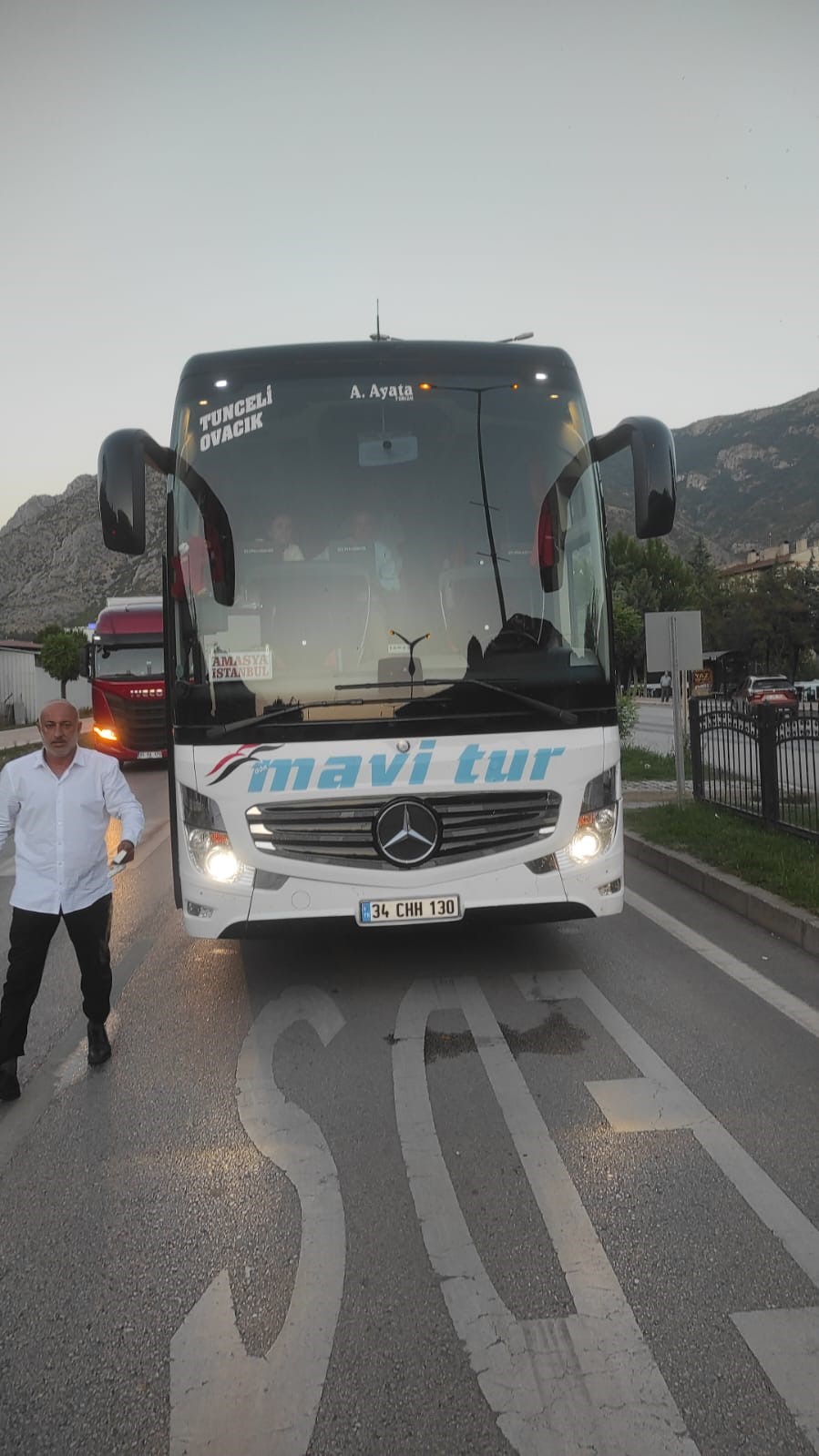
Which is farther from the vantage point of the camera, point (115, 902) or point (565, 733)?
point (115, 902)

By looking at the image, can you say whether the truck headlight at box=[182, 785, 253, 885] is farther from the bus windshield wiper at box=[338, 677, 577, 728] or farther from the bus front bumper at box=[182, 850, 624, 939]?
the bus windshield wiper at box=[338, 677, 577, 728]

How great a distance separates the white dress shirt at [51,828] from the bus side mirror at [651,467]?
306 cm

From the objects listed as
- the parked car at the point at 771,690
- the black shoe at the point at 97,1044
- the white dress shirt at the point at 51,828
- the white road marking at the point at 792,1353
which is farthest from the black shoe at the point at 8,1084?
the parked car at the point at 771,690

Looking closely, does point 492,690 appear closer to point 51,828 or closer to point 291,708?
point 291,708

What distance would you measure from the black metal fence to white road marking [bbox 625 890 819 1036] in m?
2.48

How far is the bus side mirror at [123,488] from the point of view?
18.3 ft

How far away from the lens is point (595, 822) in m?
5.85

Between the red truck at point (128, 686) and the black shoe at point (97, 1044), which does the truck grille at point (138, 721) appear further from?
the black shoe at point (97, 1044)

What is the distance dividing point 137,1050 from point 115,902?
14.1 ft

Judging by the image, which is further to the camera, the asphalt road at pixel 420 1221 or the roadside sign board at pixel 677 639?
the roadside sign board at pixel 677 639

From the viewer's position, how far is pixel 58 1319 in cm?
294

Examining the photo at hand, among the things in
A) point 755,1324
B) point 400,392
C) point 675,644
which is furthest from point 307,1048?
point 675,644

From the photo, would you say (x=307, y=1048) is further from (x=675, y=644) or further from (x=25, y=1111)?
(x=675, y=644)

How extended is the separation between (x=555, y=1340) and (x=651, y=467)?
4289mm
